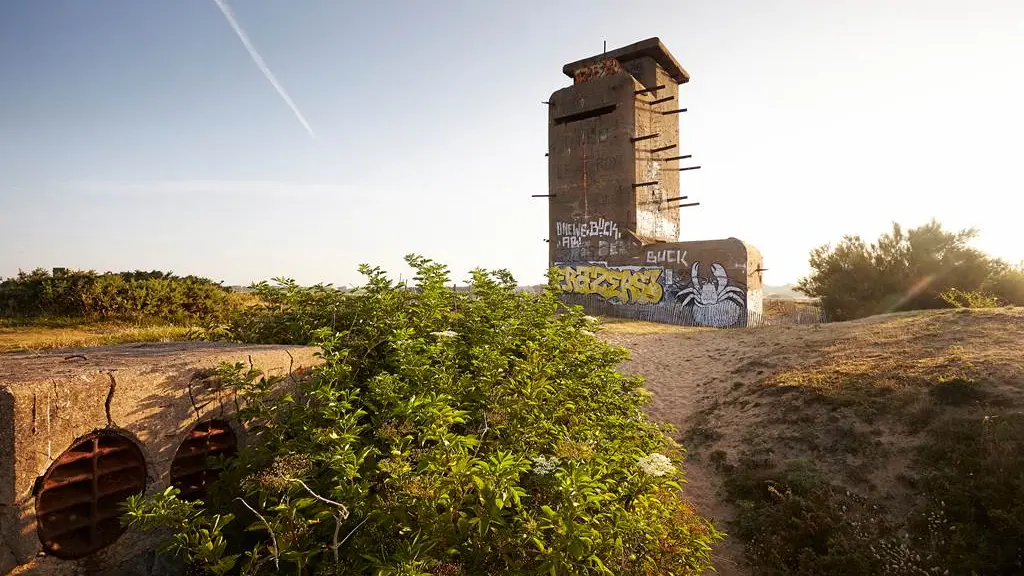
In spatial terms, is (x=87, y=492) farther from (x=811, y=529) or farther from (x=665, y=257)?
(x=665, y=257)

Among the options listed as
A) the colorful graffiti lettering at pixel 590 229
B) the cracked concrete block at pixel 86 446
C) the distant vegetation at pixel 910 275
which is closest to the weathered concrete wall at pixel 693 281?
the colorful graffiti lettering at pixel 590 229

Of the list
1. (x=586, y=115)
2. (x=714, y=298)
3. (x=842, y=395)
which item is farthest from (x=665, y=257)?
(x=842, y=395)

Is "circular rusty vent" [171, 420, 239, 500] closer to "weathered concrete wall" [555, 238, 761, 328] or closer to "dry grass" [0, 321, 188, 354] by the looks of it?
"dry grass" [0, 321, 188, 354]

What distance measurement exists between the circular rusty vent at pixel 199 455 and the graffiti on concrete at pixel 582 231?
19.4m

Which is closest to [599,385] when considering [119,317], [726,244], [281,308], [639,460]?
[639,460]

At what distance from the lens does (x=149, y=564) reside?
10.2ft

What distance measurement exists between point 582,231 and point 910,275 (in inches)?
516

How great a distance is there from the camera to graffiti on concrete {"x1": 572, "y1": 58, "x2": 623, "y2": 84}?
22406 millimetres

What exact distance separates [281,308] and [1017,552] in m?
7.74

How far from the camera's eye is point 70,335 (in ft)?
24.0

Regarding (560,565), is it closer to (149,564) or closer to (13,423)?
(149,564)

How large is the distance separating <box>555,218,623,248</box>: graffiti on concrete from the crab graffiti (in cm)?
391

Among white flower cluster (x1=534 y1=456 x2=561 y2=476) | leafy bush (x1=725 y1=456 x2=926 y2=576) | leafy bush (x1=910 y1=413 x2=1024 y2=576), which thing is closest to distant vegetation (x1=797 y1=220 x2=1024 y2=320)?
leafy bush (x1=910 y1=413 x2=1024 y2=576)

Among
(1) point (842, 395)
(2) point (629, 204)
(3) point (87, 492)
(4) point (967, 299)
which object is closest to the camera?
(3) point (87, 492)
